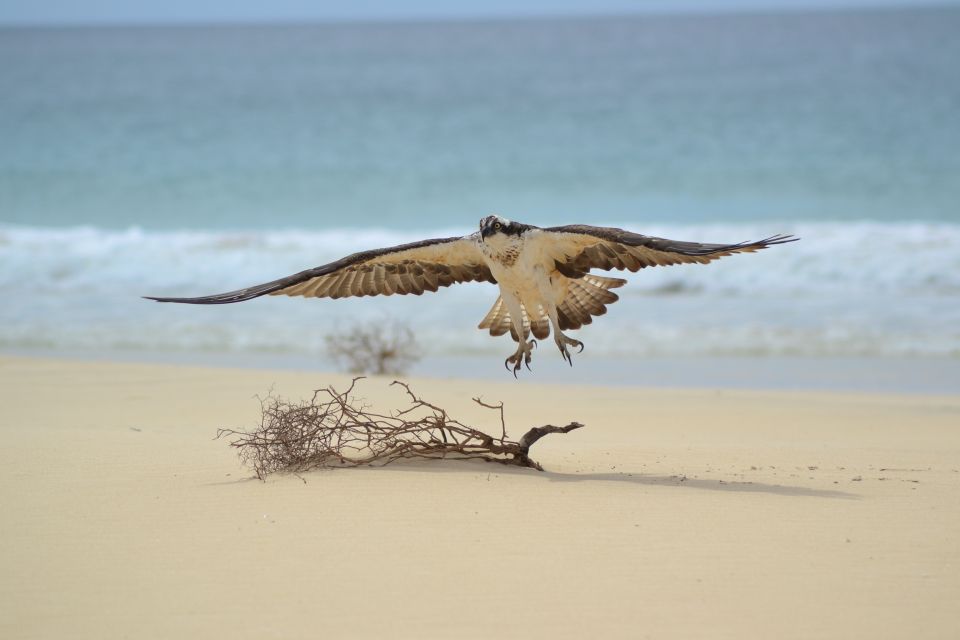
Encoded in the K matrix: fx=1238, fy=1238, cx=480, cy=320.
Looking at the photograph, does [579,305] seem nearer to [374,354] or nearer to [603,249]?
[603,249]

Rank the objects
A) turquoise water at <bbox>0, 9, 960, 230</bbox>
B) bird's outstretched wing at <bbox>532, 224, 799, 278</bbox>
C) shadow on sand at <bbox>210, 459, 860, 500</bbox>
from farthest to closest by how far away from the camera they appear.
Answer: turquoise water at <bbox>0, 9, 960, 230</bbox> < bird's outstretched wing at <bbox>532, 224, 799, 278</bbox> < shadow on sand at <bbox>210, 459, 860, 500</bbox>

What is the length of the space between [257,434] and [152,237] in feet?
63.4

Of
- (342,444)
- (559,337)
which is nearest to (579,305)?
(559,337)

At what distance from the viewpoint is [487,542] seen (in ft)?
18.6

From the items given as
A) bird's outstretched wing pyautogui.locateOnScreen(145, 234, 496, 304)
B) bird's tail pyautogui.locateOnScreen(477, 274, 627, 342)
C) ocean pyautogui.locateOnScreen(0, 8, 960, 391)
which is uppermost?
ocean pyautogui.locateOnScreen(0, 8, 960, 391)

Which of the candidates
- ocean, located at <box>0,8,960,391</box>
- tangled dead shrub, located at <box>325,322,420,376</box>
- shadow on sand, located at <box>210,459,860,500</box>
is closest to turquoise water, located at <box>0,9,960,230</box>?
ocean, located at <box>0,8,960,391</box>

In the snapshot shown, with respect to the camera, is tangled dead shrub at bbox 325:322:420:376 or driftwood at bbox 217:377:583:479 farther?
tangled dead shrub at bbox 325:322:420:376

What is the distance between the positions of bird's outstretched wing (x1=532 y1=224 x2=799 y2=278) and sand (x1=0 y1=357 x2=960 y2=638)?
1238 millimetres

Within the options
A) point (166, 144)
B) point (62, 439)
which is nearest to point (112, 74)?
point (166, 144)

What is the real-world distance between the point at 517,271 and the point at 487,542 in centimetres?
257

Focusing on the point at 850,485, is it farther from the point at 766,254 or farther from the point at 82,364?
the point at 766,254

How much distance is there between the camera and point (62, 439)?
7.90m

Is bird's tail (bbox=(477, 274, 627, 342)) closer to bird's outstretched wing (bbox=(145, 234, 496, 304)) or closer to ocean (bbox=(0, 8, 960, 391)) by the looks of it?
bird's outstretched wing (bbox=(145, 234, 496, 304))

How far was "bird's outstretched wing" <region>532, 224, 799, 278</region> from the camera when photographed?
708 centimetres
